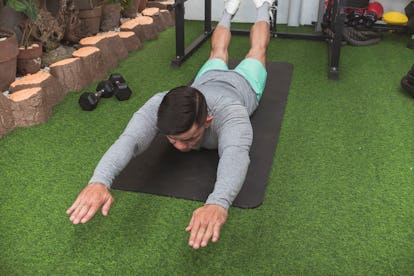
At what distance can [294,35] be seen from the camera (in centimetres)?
386

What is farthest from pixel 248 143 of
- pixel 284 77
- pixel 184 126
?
pixel 284 77

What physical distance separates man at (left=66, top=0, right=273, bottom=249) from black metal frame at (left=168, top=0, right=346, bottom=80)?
1.17 meters

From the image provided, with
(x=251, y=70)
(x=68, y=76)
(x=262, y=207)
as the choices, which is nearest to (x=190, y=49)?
(x=68, y=76)

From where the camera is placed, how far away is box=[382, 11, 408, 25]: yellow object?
11.8ft

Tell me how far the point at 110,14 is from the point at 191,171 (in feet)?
7.72

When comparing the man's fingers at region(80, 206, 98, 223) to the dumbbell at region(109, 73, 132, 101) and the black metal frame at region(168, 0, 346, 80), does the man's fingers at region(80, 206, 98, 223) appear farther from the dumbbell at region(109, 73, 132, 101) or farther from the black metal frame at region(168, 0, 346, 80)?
the black metal frame at region(168, 0, 346, 80)

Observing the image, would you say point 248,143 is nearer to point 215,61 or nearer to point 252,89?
point 252,89

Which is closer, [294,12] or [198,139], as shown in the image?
[198,139]

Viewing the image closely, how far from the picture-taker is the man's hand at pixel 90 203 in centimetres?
134

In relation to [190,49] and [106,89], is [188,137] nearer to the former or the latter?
[106,89]

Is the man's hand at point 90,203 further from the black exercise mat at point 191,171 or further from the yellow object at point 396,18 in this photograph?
the yellow object at point 396,18

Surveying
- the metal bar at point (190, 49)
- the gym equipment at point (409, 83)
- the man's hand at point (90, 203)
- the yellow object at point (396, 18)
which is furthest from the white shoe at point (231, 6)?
the man's hand at point (90, 203)

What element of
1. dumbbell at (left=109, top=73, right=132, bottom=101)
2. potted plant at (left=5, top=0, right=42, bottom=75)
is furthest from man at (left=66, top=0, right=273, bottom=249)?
potted plant at (left=5, top=0, right=42, bottom=75)

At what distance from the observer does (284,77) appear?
290 cm
